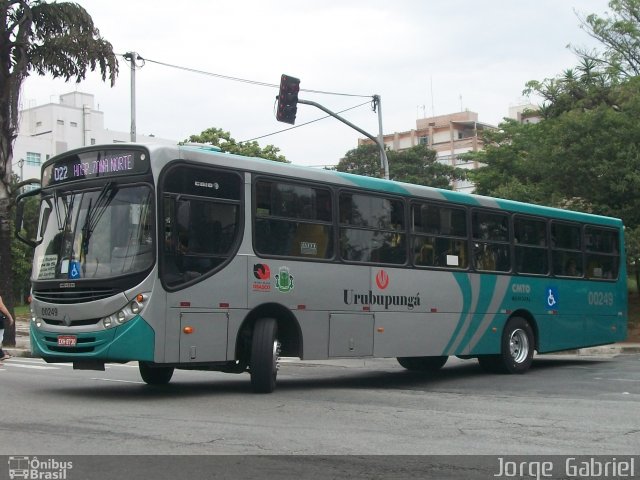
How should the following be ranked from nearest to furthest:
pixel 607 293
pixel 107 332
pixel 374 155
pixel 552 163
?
pixel 107 332 → pixel 607 293 → pixel 552 163 → pixel 374 155

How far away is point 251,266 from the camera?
39.0ft

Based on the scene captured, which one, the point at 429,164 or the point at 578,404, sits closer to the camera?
the point at 578,404

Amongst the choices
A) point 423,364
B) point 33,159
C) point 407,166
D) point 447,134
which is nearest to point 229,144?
point 407,166

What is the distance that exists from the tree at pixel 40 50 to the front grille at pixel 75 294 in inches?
478

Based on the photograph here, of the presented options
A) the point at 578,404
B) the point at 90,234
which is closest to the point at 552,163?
the point at 578,404

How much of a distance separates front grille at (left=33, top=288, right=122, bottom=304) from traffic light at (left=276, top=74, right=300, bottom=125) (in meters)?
11.2

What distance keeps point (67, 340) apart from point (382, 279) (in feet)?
17.2

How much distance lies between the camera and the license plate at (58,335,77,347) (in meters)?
11.0

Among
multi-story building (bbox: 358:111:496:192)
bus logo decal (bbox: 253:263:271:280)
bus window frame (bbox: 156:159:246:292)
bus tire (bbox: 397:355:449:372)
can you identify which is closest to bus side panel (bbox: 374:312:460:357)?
bus logo decal (bbox: 253:263:271:280)

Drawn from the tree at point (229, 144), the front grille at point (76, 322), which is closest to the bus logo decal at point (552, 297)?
the front grille at point (76, 322)
